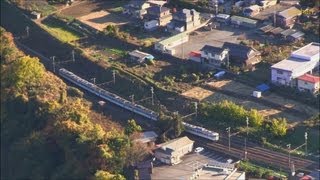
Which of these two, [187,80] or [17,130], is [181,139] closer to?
[187,80]

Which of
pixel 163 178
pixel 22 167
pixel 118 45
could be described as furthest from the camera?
pixel 118 45

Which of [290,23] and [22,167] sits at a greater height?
[290,23]

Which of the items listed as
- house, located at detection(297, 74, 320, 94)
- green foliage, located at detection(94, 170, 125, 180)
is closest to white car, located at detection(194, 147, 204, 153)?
green foliage, located at detection(94, 170, 125, 180)

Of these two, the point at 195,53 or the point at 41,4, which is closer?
the point at 195,53

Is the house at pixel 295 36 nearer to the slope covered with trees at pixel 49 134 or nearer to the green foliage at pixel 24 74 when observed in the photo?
the slope covered with trees at pixel 49 134

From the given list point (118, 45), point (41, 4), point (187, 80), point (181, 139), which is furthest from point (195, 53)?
point (41, 4)

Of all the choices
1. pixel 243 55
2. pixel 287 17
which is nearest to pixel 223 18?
pixel 287 17
